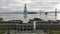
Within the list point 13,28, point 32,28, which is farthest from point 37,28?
point 13,28

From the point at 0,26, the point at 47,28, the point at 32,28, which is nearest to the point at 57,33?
the point at 47,28

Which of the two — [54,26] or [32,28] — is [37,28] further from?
[54,26]

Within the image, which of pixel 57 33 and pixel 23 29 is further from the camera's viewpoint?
pixel 23 29

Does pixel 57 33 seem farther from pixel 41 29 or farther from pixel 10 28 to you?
pixel 10 28

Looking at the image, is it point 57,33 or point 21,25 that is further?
point 21,25

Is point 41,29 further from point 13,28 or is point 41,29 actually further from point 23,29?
point 13,28

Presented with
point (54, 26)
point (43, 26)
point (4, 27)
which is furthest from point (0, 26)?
point (54, 26)

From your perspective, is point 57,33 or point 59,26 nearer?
point 57,33
